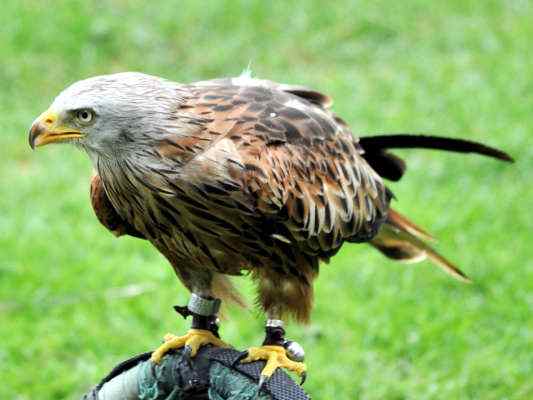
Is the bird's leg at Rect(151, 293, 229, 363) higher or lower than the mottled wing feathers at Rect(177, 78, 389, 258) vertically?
lower

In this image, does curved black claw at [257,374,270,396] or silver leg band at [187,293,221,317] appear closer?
curved black claw at [257,374,270,396]

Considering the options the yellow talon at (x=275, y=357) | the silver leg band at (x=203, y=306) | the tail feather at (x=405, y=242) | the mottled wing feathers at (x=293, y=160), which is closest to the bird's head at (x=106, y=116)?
the mottled wing feathers at (x=293, y=160)

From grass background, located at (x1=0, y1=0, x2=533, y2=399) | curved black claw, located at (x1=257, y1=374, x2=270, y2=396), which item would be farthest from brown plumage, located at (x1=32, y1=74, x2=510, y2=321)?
grass background, located at (x1=0, y1=0, x2=533, y2=399)

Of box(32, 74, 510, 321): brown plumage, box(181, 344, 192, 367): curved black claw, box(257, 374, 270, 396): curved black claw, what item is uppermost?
box(32, 74, 510, 321): brown plumage

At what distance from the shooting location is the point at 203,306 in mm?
3809

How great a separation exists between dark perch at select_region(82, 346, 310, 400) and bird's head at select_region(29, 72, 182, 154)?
2.44 ft

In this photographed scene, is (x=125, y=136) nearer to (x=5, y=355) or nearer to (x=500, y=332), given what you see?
(x=5, y=355)

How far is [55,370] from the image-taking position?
5684 millimetres

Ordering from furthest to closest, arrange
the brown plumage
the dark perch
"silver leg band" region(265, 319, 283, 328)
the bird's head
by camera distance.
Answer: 1. "silver leg band" region(265, 319, 283, 328)
2. the brown plumage
3. the bird's head
4. the dark perch

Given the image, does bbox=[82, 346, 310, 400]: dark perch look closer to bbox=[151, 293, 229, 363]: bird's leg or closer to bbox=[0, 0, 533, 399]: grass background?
bbox=[151, 293, 229, 363]: bird's leg

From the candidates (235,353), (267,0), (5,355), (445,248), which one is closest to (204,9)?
(267,0)

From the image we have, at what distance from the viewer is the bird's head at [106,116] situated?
11.1ft

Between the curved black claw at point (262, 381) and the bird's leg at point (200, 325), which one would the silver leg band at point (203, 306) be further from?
the curved black claw at point (262, 381)

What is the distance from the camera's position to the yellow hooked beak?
338cm
